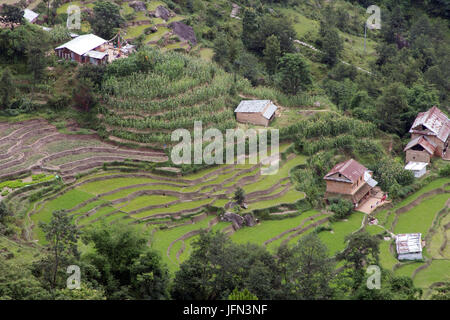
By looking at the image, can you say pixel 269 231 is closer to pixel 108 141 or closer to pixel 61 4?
pixel 108 141

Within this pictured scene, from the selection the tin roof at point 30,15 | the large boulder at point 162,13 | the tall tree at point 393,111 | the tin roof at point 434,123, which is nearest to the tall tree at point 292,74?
the tall tree at point 393,111

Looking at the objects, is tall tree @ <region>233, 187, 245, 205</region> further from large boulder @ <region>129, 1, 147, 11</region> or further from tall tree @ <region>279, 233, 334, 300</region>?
large boulder @ <region>129, 1, 147, 11</region>

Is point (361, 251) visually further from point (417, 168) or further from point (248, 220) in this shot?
point (417, 168)

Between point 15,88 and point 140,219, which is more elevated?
point 15,88

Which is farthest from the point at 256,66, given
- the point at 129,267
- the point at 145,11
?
the point at 129,267

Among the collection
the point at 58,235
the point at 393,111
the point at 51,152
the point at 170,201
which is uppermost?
the point at 58,235

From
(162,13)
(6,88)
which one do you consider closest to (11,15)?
(6,88)
